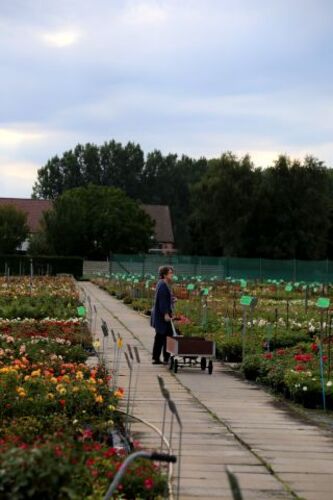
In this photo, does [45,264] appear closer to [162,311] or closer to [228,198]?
[228,198]

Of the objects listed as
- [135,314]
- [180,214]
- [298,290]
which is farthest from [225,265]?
[180,214]

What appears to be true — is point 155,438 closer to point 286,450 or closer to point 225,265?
point 286,450

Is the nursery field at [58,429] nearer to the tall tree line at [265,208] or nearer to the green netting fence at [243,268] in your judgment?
the green netting fence at [243,268]

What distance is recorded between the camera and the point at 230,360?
16.5m

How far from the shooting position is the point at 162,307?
15430mm

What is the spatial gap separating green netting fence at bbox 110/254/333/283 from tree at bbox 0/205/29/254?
21.9m

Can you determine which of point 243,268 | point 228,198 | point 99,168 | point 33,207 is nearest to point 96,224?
point 228,198

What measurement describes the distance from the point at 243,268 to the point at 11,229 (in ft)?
95.6

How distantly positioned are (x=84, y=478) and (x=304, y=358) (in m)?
8.58

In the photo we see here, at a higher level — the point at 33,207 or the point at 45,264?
the point at 33,207

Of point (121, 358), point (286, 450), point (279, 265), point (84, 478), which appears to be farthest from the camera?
point (279, 265)

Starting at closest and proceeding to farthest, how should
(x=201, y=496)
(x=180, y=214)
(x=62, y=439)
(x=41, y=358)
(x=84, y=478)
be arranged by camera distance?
1. (x=84, y=478)
2. (x=62, y=439)
3. (x=201, y=496)
4. (x=41, y=358)
5. (x=180, y=214)

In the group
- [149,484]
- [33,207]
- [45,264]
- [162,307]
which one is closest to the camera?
[149,484]

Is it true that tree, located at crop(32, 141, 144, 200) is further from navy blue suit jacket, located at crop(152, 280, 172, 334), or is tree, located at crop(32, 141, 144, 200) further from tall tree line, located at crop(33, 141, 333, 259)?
navy blue suit jacket, located at crop(152, 280, 172, 334)
